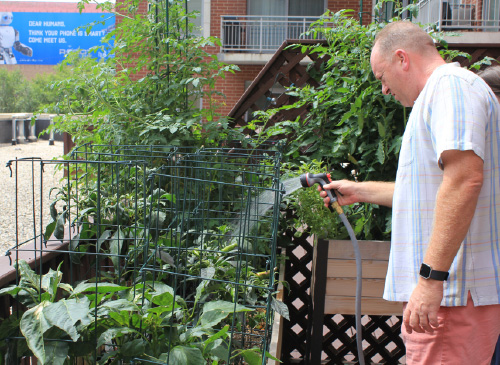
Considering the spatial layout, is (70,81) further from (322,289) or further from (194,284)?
(322,289)

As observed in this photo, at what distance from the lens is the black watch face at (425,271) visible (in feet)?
4.87

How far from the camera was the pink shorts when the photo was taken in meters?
1.58

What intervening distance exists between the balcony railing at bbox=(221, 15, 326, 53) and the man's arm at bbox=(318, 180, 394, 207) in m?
11.1

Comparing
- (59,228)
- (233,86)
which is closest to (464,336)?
(59,228)

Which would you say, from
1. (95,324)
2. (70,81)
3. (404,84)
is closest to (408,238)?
(404,84)

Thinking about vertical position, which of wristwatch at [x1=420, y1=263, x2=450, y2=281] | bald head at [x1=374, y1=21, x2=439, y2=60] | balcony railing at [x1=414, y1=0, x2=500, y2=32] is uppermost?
balcony railing at [x1=414, y1=0, x2=500, y2=32]

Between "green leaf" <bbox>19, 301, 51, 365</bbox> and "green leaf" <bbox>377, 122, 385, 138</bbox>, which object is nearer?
"green leaf" <bbox>19, 301, 51, 365</bbox>

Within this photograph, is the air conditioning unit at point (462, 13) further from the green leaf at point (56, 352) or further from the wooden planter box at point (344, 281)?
the green leaf at point (56, 352)

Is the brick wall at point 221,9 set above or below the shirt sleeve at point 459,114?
above

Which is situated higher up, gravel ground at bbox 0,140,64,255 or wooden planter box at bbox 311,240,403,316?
wooden planter box at bbox 311,240,403,316

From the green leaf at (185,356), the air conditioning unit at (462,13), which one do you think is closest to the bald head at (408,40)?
the green leaf at (185,356)

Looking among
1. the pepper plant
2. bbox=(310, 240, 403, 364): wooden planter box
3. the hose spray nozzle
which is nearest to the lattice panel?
bbox=(310, 240, 403, 364): wooden planter box

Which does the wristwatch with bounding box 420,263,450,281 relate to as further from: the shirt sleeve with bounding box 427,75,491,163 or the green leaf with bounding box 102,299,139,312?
the green leaf with bounding box 102,299,139,312

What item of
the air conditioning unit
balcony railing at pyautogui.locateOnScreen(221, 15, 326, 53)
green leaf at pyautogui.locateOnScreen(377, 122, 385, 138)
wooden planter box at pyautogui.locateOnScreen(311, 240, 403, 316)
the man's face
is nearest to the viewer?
the man's face
